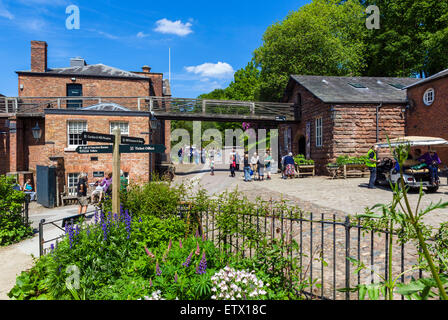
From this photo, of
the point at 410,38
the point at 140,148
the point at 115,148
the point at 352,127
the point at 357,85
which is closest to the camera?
the point at 115,148

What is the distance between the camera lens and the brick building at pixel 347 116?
56.0 feet

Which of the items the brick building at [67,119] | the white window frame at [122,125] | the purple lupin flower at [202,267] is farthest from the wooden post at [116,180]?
the white window frame at [122,125]

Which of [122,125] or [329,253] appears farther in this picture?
[122,125]

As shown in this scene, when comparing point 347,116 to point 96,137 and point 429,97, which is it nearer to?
point 429,97

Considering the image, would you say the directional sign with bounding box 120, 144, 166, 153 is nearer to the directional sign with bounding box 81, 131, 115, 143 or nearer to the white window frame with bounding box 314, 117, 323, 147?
the directional sign with bounding box 81, 131, 115, 143

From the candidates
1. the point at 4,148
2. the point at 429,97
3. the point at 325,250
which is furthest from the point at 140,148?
the point at 429,97

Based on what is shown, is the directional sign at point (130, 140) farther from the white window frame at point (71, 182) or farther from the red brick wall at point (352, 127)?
the red brick wall at point (352, 127)

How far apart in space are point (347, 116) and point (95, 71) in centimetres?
2313

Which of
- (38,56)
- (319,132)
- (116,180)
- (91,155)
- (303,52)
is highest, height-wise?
(303,52)

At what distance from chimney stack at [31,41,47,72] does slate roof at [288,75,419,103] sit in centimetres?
2254

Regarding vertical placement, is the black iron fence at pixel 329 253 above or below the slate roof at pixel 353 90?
below

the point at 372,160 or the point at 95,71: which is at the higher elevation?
the point at 95,71

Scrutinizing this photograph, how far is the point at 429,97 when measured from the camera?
16.8m

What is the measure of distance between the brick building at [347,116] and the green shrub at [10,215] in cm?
1595
